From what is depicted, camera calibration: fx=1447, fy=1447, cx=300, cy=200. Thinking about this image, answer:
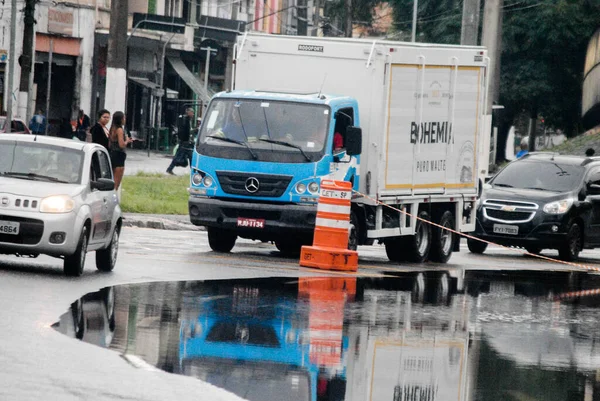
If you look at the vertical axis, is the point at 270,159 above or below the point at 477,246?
above

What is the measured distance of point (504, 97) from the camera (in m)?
58.7

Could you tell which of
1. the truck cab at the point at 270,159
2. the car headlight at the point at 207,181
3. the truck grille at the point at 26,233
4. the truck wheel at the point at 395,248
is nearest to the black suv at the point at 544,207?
the truck wheel at the point at 395,248

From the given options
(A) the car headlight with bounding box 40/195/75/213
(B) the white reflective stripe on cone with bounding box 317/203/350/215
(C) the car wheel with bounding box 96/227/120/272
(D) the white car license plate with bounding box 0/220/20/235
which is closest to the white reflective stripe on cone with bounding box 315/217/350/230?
(B) the white reflective stripe on cone with bounding box 317/203/350/215

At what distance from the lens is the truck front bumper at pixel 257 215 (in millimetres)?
19703

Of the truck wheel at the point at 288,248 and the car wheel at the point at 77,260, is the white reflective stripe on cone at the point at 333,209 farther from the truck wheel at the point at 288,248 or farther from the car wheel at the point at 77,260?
the car wheel at the point at 77,260

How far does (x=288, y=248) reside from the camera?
72.1ft

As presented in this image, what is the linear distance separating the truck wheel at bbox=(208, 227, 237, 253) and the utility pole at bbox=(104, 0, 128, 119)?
12354mm

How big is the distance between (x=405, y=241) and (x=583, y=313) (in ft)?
23.2

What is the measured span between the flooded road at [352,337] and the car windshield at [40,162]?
5.87 feet

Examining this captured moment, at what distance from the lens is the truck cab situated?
1973 cm

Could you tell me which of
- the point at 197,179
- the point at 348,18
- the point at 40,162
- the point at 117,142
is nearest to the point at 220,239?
the point at 197,179

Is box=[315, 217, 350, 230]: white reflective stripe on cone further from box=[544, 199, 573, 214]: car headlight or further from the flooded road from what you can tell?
box=[544, 199, 573, 214]: car headlight

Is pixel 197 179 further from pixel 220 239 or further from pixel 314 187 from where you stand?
pixel 314 187

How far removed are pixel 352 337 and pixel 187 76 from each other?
169ft
